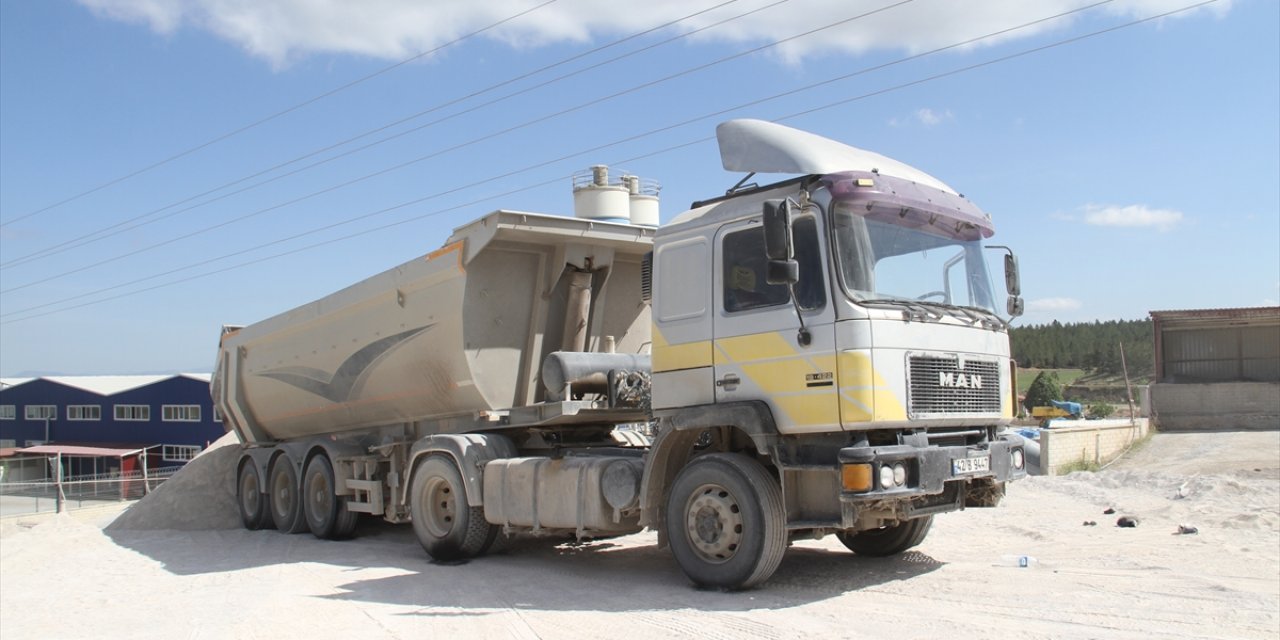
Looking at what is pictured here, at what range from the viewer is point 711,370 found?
25.2ft

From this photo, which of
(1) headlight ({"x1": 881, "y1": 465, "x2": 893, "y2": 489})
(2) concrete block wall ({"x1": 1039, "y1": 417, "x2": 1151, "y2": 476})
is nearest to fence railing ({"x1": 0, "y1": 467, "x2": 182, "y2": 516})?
(2) concrete block wall ({"x1": 1039, "y1": 417, "x2": 1151, "y2": 476})

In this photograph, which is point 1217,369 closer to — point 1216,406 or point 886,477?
point 1216,406

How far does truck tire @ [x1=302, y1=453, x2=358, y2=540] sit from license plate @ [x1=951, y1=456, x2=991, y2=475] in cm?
774

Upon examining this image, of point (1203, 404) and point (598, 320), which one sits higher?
point (598, 320)

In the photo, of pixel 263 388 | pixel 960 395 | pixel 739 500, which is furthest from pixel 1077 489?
pixel 263 388

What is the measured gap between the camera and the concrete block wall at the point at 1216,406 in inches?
1019

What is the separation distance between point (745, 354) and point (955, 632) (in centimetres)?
246

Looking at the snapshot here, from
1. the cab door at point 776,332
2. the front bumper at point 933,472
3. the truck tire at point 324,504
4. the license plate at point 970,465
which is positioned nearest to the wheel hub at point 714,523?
the cab door at point 776,332

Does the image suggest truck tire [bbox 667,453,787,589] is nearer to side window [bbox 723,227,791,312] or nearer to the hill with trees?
side window [bbox 723,227,791,312]

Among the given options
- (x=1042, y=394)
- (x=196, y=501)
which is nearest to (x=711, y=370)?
(x=196, y=501)

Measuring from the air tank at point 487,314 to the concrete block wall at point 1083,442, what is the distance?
35.1 feet

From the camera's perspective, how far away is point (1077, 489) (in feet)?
47.1

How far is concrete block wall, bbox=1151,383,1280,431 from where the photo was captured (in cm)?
2588

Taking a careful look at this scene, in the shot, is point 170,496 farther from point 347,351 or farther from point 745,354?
point 745,354
